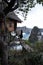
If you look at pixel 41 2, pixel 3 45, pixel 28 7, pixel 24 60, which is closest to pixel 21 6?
pixel 28 7

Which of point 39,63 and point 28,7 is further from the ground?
point 28,7

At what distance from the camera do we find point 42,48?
2417 cm

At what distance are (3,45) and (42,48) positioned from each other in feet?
29.7

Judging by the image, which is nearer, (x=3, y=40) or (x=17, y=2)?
(x=17, y=2)

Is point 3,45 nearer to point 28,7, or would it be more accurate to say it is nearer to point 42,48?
point 28,7

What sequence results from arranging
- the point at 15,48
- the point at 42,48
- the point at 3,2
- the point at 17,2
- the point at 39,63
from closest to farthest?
the point at 17,2, the point at 3,2, the point at 39,63, the point at 42,48, the point at 15,48

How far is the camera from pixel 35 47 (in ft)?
82.8

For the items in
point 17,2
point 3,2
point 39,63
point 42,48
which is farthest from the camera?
point 42,48

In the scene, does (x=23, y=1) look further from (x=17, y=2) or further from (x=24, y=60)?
(x=24, y=60)

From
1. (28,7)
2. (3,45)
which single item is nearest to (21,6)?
(28,7)

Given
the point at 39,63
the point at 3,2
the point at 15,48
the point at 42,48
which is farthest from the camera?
the point at 15,48

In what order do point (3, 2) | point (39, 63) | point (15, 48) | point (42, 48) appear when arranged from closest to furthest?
point (3, 2) → point (39, 63) → point (42, 48) → point (15, 48)

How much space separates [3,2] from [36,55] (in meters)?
4.81

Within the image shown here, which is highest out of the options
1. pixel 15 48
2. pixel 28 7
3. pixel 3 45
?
pixel 28 7
